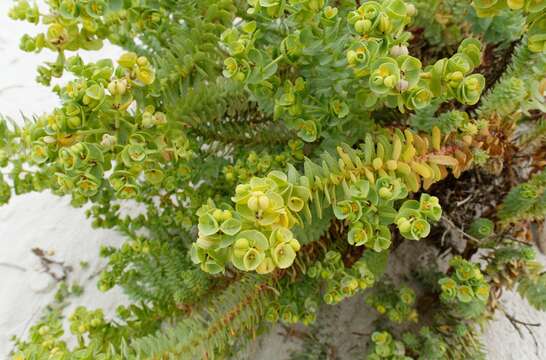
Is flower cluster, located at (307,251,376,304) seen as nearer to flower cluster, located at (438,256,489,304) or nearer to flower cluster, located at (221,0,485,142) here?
flower cluster, located at (438,256,489,304)

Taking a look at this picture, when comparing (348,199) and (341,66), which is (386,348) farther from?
(341,66)

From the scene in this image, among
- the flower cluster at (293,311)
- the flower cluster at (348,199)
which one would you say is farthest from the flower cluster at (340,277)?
the flower cluster at (348,199)

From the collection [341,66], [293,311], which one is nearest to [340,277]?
[293,311]

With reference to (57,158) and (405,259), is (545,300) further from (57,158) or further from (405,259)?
(57,158)

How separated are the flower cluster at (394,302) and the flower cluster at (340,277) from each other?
0.57 ft

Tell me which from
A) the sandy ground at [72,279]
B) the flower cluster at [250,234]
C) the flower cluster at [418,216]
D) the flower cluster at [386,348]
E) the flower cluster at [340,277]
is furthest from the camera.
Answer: the sandy ground at [72,279]

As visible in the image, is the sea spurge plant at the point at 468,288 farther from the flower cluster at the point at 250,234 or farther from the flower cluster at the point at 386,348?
the flower cluster at the point at 250,234

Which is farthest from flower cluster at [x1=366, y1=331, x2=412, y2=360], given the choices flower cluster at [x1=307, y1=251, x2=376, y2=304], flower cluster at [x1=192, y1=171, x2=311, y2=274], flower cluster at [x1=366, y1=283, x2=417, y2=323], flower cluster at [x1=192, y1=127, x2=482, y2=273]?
flower cluster at [x1=192, y1=171, x2=311, y2=274]

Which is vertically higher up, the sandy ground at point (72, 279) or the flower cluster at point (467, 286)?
the flower cluster at point (467, 286)

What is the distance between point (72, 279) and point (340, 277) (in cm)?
90

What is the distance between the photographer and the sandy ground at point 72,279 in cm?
114

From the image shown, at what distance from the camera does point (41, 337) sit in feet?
2.79

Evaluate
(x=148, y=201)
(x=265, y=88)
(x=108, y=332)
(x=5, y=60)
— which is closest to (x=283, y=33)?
(x=265, y=88)

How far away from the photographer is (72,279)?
4.68 feet
